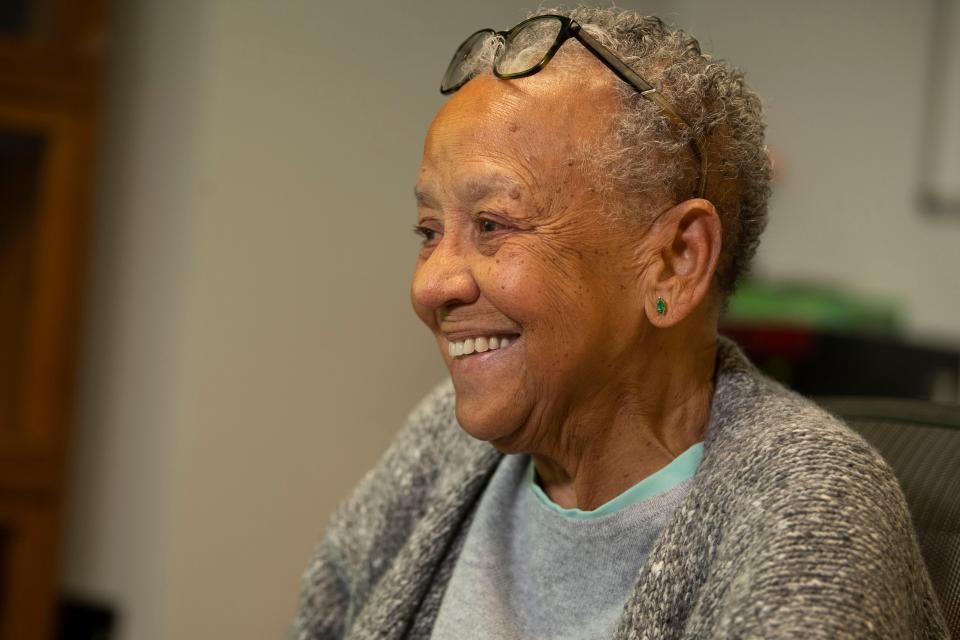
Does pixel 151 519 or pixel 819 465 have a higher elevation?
pixel 819 465

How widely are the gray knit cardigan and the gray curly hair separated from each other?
0.17 m

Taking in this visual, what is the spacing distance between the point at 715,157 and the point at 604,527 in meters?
0.40

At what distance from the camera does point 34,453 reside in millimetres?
2398

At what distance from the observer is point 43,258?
239 centimetres

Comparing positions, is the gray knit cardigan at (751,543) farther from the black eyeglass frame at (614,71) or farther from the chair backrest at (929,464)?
the black eyeglass frame at (614,71)

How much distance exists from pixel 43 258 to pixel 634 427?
1665 mm

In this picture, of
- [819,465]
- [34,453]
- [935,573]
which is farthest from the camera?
[34,453]

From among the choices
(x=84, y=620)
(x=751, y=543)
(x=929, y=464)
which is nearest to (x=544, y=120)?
(x=751, y=543)

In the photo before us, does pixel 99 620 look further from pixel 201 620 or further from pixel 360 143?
pixel 360 143

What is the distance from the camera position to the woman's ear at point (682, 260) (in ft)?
3.66

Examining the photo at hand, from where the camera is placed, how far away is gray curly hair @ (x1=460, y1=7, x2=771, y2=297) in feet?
3.59

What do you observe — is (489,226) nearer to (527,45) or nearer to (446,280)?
(446,280)

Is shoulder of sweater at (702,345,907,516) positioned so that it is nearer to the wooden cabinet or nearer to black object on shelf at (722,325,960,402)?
black object on shelf at (722,325,960,402)

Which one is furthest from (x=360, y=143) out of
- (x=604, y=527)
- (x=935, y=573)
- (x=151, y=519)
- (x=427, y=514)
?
(x=935, y=573)
